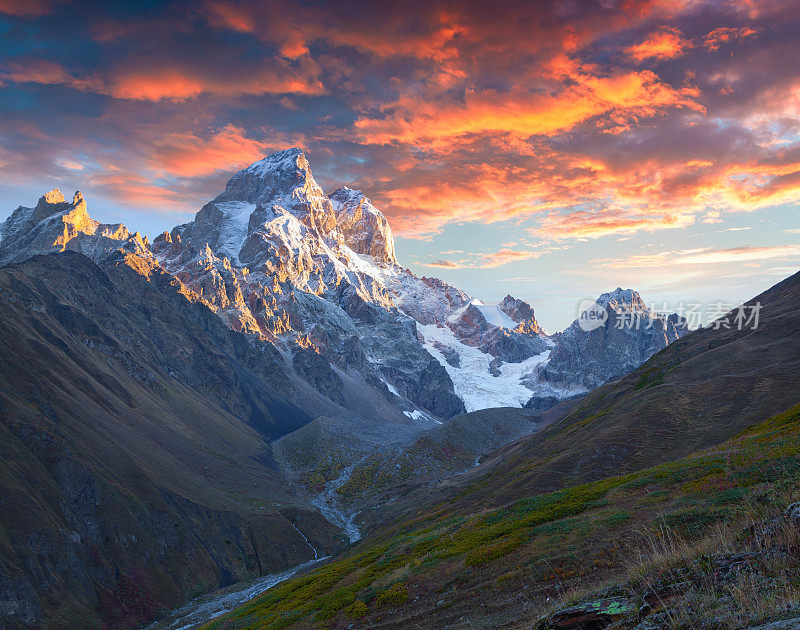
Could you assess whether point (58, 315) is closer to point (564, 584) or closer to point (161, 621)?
point (161, 621)

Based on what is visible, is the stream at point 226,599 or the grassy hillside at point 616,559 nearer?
the grassy hillside at point 616,559

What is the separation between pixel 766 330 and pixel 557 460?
5620 cm

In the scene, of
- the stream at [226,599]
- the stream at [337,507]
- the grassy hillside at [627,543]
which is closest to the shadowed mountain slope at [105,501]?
the stream at [226,599]

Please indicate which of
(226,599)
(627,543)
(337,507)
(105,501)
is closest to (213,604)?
(226,599)

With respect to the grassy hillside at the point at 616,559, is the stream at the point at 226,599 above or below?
below

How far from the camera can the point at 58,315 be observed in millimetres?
175625

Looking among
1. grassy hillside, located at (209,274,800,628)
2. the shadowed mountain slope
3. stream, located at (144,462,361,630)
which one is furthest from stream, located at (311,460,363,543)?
grassy hillside, located at (209,274,800,628)

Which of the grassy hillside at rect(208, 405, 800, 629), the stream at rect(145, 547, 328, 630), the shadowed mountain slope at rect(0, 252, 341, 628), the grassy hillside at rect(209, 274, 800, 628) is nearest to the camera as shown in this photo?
the grassy hillside at rect(208, 405, 800, 629)

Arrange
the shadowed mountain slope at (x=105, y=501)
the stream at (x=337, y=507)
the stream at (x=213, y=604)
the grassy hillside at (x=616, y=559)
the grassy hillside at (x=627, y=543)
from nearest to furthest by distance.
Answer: the grassy hillside at (x=616, y=559), the grassy hillside at (x=627, y=543), the shadowed mountain slope at (x=105, y=501), the stream at (x=213, y=604), the stream at (x=337, y=507)

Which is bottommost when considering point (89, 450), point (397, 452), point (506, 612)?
point (397, 452)

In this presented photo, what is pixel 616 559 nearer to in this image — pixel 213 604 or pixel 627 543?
pixel 627 543

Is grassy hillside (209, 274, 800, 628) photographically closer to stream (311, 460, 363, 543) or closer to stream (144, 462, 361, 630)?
stream (144, 462, 361, 630)

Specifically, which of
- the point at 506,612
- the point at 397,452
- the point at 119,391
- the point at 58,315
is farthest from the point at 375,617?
the point at 58,315

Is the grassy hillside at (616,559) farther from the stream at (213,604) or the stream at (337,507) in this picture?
the stream at (337,507)
